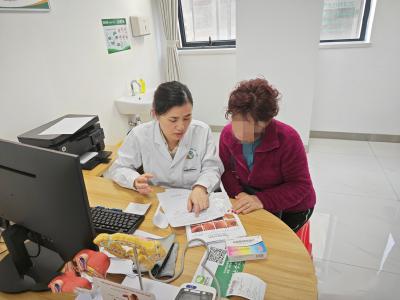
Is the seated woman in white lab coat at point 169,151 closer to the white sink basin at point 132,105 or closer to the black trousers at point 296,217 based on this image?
the black trousers at point 296,217

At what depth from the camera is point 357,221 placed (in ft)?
7.22

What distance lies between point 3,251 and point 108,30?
7.20 feet

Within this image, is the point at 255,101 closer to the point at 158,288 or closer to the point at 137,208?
the point at 137,208

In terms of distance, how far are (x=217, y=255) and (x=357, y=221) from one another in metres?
1.73

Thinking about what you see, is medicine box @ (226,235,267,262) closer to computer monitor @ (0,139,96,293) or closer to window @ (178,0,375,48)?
computer monitor @ (0,139,96,293)

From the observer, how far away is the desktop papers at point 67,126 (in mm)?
1727

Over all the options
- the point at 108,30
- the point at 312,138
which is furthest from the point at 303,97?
the point at 108,30

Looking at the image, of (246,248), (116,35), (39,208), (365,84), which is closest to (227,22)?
(116,35)

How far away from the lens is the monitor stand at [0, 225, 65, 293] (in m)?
0.89

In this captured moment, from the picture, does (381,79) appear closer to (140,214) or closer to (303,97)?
(303,97)

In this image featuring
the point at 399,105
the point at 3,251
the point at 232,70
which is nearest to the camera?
the point at 3,251

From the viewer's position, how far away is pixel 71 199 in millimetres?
723

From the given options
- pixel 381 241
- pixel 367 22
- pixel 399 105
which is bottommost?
pixel 381 241

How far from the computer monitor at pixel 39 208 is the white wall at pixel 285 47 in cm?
269
